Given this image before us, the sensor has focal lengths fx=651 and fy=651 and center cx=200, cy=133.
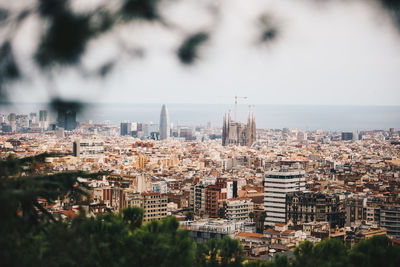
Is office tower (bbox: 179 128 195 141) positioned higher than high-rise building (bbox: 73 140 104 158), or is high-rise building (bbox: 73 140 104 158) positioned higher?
office tower (bbox: 179 128 195 141)

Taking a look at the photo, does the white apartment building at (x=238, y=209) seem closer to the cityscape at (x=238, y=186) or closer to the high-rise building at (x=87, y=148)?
the cityscape at (x=238, y=186)

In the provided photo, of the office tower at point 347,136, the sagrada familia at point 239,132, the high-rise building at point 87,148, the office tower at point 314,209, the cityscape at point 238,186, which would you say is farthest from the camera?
the sagrada familia at point 239,132

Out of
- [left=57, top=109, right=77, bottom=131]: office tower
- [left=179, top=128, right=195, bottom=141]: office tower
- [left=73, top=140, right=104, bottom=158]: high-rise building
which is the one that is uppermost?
[left=57, top=109, right=77, bottom=131]: office tower

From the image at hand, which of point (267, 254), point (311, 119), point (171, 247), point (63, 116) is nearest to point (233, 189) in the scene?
point (267, 254)

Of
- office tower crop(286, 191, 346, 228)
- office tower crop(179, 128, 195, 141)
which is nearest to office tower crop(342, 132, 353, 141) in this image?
office tower crop(179, 128, 195, 141)

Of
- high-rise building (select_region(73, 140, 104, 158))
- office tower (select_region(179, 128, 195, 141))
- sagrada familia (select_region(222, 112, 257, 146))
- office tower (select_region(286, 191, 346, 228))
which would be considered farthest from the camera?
office tower (select_region(179, 128, 195, 141))

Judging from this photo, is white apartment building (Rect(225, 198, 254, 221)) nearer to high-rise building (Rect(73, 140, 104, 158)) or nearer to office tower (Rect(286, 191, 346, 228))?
office tower (Rect(286, 191, 346, 228))

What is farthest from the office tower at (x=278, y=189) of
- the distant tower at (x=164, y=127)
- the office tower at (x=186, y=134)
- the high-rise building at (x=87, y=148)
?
the office tower at (x=186, y=134)
